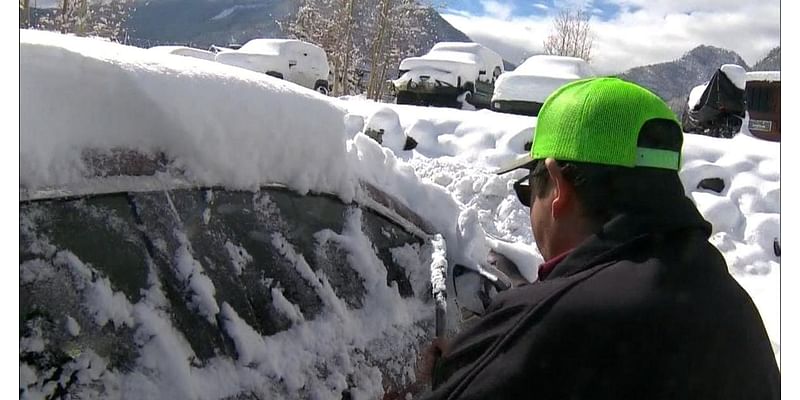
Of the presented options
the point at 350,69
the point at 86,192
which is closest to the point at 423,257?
the point at 86,192

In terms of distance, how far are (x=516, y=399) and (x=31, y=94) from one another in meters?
1.11

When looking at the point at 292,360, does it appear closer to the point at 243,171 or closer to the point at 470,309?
the point at 243,171

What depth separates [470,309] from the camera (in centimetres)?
298

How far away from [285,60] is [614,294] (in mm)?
17924

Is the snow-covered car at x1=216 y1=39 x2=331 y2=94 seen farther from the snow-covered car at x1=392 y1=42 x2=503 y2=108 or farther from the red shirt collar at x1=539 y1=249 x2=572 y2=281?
the red shirt collar at x1=539 y1=249 x2=572 y2=281

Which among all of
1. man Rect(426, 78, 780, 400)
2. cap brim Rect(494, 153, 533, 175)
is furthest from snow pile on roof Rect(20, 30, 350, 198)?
man Rect(426, 78, 780, 400)

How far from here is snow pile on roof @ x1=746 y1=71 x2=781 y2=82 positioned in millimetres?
14633

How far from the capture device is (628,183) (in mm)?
1540

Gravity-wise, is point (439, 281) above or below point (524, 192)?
below

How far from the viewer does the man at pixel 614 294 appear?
1373 millimetres

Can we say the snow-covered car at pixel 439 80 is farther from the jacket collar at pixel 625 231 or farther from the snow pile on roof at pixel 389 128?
the jacket collar at pixel 625 231

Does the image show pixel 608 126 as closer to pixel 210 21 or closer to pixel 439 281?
pixel 439 281

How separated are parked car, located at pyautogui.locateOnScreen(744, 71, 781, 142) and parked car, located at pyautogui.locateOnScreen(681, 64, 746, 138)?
40cm

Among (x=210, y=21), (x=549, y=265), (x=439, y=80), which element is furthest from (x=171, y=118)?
(x=210, y=21)
